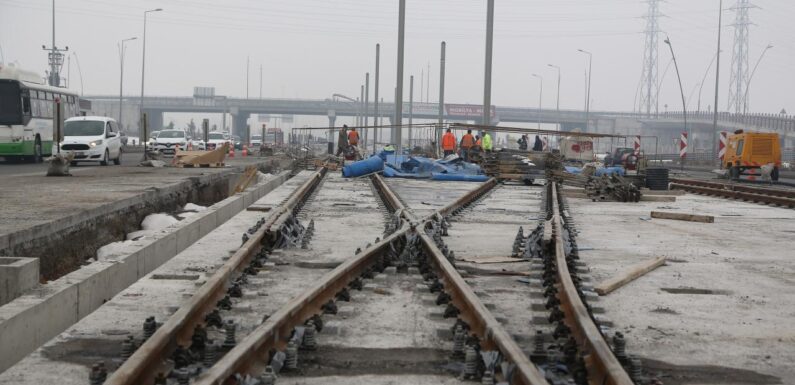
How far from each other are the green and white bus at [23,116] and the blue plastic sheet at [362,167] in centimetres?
1128

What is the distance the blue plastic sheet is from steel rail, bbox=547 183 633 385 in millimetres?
23151

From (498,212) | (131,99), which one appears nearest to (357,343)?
(498,212)

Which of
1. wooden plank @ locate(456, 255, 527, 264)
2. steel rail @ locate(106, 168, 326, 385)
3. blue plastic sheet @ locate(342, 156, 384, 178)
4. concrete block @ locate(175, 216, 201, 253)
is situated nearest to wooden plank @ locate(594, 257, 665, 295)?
wooden plank @ locate(456, 255, 527, 264)

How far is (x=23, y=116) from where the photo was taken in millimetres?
34719

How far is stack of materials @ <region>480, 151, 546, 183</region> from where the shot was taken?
1212 inches

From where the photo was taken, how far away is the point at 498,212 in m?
18.3

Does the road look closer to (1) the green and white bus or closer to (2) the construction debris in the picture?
(1) the green and white bus

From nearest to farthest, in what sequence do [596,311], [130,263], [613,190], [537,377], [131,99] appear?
[537,377], [596,311], [130,263], [613,190], [131,99]

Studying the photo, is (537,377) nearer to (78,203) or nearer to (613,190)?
(78,203)

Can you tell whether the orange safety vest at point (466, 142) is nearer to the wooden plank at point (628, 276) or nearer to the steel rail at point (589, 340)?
the wooden plank at point (628, 276)

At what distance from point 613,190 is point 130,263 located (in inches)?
622

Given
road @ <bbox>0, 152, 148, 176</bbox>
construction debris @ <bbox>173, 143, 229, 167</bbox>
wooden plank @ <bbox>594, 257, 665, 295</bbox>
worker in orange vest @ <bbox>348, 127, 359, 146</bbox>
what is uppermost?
worker in orange vest @ <bbox>348, 127, 359, 146</bbox>

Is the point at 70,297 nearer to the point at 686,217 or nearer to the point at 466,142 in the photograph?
the point at 686,217

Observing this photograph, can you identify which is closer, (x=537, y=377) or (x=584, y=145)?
(x=537, y=377)
